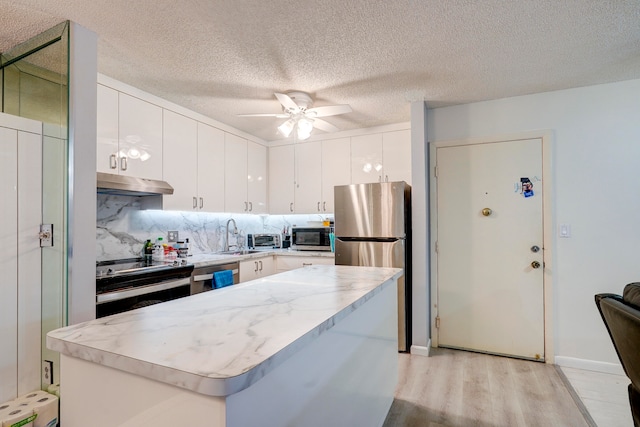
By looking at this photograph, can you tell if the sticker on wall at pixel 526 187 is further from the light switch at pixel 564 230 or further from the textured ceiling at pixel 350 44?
the textured ceiling at pixel 350 44

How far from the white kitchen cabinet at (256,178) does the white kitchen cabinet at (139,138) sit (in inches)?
53.0

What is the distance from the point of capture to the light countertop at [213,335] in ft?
2.43

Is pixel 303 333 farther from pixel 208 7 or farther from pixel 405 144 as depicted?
pixel 405 144

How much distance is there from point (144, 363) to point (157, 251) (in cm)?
261

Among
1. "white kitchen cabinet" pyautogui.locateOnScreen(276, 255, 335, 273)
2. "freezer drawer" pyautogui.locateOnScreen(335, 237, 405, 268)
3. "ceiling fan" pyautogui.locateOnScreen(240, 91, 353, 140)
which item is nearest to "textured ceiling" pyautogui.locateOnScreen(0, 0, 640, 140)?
"ceiling fan" pyautogui.locateOnScreen(240, 91, 353, 140)

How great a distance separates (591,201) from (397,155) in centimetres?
181

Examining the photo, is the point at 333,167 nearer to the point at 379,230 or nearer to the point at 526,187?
the point at 379,230

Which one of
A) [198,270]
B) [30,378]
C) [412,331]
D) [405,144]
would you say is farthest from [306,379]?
[405,144]

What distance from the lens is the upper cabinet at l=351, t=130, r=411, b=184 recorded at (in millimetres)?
3746

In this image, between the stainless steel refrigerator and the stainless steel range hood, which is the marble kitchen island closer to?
the stainless steel range hood

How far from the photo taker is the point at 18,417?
5.27 ft

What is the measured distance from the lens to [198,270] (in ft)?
9.73

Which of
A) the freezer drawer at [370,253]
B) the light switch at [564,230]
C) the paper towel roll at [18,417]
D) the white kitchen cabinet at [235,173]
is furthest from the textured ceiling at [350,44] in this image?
the paper towel roll at [18,417]

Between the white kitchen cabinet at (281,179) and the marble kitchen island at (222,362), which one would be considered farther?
the white kitchen cabinet at (281,179)
